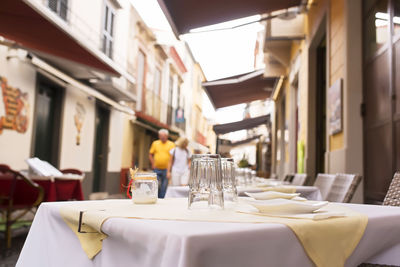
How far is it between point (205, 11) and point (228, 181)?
142 inches

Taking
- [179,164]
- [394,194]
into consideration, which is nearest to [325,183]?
[394,194]

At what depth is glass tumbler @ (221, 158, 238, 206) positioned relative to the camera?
62.5 inches

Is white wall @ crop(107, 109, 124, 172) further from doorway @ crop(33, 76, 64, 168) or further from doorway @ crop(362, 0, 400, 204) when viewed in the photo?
doorway @ crop(362, 0, 400, 204)

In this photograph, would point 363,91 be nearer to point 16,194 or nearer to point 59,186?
point 59,186

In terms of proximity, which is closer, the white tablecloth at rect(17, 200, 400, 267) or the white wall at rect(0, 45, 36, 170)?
the white tablecloth at rect(17, 200, 400, 267)

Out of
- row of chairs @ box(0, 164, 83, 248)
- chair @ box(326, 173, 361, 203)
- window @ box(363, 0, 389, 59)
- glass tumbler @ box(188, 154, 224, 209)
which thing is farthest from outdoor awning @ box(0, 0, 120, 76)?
window @ box(363, 0, 389, 59)

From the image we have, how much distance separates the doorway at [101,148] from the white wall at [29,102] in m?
4.39

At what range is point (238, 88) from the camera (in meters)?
11.6

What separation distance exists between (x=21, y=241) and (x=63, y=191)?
0.73 metres

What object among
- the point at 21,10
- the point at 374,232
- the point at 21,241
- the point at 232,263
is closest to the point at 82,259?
the point at 232,263

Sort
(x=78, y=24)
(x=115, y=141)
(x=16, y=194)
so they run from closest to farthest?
(x=16, y=194)
(x=78, y=24)
(x=115, y=141)

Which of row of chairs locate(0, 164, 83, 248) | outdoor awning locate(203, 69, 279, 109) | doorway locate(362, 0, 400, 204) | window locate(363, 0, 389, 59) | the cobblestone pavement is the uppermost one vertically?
outdoor awning locate(203, 69, 279, 109)

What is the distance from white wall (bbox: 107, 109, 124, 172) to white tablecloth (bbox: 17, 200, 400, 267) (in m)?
12.0

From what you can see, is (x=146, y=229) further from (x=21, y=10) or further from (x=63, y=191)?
(x=63, y=191)
